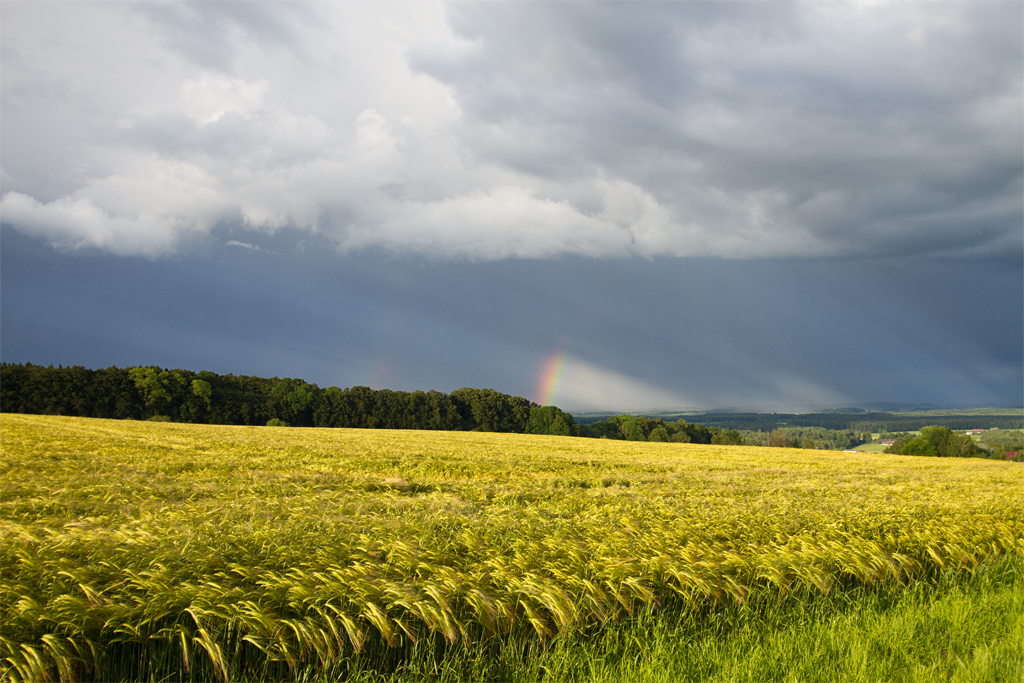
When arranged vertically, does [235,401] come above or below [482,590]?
below

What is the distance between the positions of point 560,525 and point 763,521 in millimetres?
3595

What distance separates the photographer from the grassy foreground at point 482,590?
159 inches

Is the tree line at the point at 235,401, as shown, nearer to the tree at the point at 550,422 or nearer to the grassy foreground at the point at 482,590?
the tree at the point at 550,422

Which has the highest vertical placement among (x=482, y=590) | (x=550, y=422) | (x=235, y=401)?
(x=482, y=590)

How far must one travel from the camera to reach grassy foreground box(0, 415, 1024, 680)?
4.04m

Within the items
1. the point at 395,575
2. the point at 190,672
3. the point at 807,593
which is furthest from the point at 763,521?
the point at 190,672

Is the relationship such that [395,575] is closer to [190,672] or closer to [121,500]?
[190,672]

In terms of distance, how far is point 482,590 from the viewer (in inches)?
190

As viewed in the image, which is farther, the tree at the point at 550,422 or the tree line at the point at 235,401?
the tree at the point at 550,422

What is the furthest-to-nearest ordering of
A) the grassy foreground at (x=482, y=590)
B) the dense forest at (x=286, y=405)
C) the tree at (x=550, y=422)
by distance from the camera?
the tree at (x=550, y=422)
the dense forest at (x=286, y=405)
the grassy foreground at (x=482, y=590)

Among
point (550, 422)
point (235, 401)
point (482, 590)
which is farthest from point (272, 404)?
point (482, 590)

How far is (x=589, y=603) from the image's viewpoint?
500 cm

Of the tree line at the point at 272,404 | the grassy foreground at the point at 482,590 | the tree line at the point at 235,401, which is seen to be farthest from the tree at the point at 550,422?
the grassy foreground at the point at 482,590

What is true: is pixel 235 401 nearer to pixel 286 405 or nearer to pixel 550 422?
pixel 286 405
